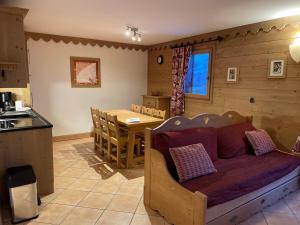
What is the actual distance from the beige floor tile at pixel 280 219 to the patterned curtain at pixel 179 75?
2.73 m

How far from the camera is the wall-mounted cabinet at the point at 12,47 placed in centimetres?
255

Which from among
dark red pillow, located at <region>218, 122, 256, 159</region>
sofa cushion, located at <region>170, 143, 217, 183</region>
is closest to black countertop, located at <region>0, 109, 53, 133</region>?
sofa cushion, located at <region>170, 143, 217, 183</region>

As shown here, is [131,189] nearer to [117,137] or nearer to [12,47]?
[117,137]

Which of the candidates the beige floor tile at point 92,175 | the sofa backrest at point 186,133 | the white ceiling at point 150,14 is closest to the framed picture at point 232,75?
the white ceiling at point 150,14

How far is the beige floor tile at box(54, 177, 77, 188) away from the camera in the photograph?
2.88 metres

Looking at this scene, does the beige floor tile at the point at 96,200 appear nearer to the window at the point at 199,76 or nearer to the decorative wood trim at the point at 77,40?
the window at the point at 199,76

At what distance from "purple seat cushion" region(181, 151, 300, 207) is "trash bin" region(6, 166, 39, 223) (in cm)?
146

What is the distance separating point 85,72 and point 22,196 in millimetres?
3284

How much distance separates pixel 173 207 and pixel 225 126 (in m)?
1.35

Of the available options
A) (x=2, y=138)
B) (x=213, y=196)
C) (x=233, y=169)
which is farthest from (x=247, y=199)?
(x=2, y=138)

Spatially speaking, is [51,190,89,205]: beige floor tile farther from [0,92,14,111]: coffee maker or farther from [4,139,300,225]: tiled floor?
[0,92,14,111]: coffee maker

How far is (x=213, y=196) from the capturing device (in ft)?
6.10

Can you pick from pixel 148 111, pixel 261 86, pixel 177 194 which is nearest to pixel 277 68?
pixel 261 86

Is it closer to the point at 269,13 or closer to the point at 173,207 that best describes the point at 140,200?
the point at 173,207
